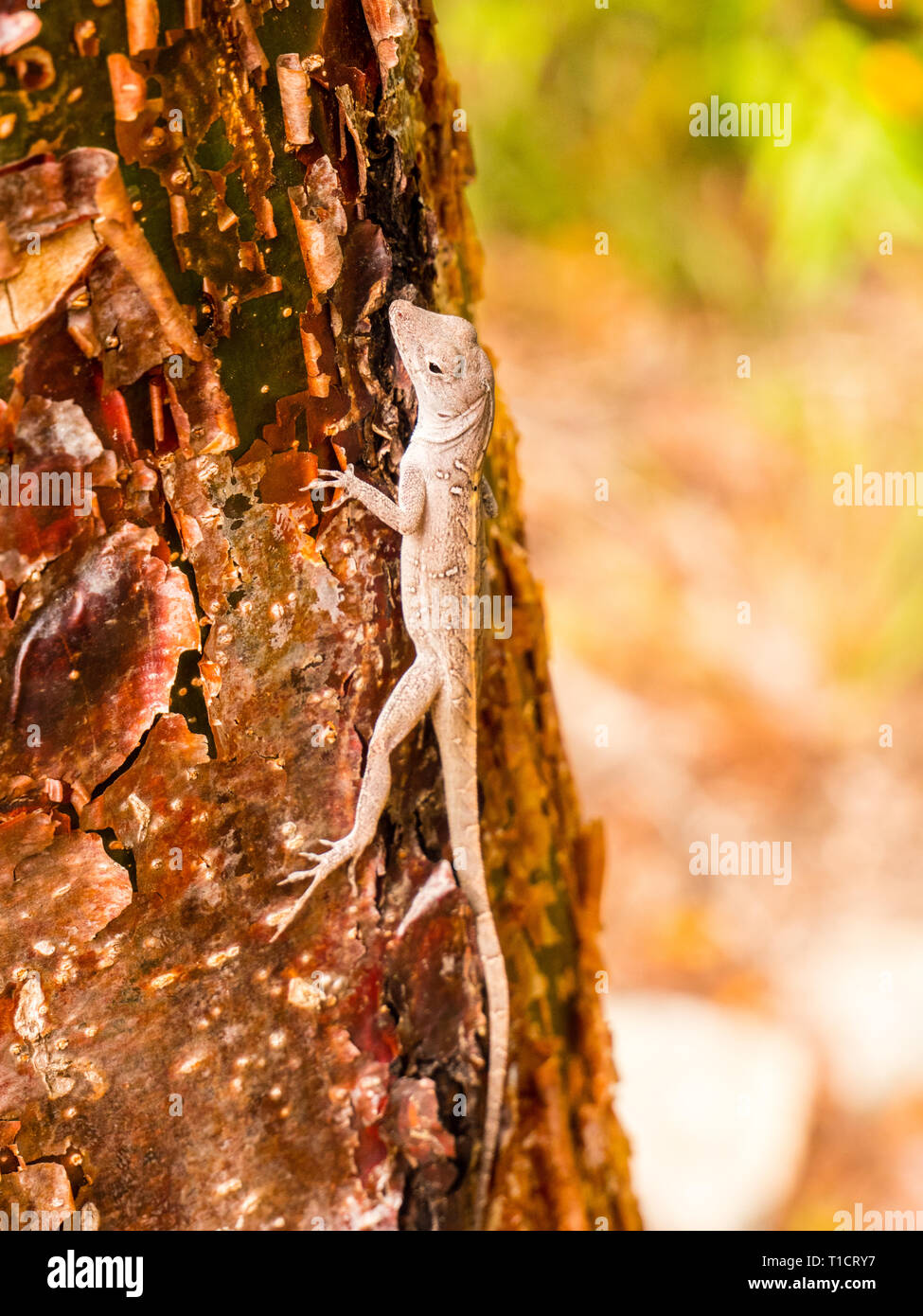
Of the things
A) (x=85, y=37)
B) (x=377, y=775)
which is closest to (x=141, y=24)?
(x=85, y=37)

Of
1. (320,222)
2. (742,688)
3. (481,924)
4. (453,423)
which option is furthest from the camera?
(742,688)

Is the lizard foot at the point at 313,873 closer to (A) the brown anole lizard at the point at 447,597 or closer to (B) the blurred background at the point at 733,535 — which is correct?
(A) the brown anole lizard at the point at 447,597

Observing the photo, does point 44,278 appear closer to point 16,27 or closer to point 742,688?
point 16,27

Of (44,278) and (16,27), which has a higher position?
(16,27)

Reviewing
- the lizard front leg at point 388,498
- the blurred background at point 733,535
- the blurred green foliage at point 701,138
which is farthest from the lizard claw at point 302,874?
the blurred green foliage at point 701,138

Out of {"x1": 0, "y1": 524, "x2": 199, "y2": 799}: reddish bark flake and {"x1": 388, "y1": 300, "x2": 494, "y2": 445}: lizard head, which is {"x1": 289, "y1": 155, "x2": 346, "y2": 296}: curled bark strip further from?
{"x1": 0, "y1": 524, "x2": 199, "y2": 799}: reddish bark flake
